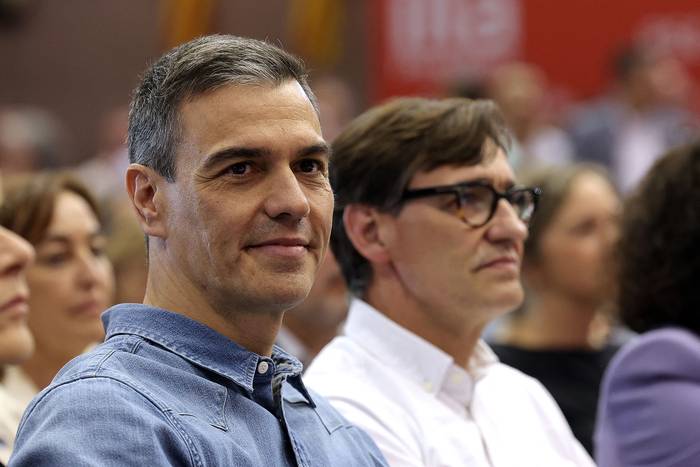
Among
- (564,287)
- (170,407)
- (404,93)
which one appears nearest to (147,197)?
(170,407)

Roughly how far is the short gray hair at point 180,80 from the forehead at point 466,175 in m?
0.65

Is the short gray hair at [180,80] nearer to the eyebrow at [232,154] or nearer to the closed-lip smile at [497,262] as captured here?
the eyebrow at [232,154]

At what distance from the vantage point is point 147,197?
1.58 m

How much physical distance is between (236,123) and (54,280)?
1.34 m

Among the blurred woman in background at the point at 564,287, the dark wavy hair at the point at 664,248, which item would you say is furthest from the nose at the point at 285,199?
the blurred woman in background at the point at 564,287

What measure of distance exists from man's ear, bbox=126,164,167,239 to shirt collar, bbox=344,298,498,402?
0.77 meters

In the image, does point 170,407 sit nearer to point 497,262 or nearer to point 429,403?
point 429,403

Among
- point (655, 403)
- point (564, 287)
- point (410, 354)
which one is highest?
point (410, 354)

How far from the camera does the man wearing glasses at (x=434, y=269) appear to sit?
2201 millimetres

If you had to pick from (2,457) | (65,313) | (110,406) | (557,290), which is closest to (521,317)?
(557,290)

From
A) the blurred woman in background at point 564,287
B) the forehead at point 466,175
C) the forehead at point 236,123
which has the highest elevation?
the forehead at point 236,123

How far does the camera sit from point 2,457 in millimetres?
1993

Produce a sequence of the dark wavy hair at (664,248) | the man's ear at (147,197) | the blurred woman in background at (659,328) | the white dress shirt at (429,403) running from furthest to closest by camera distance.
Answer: the dark wavy hair at (664,248) → the blurred woman in background at (659,328) → the white dress shirt at (429,403) → the man's ear at (147,197)

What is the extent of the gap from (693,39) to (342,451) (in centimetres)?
538
